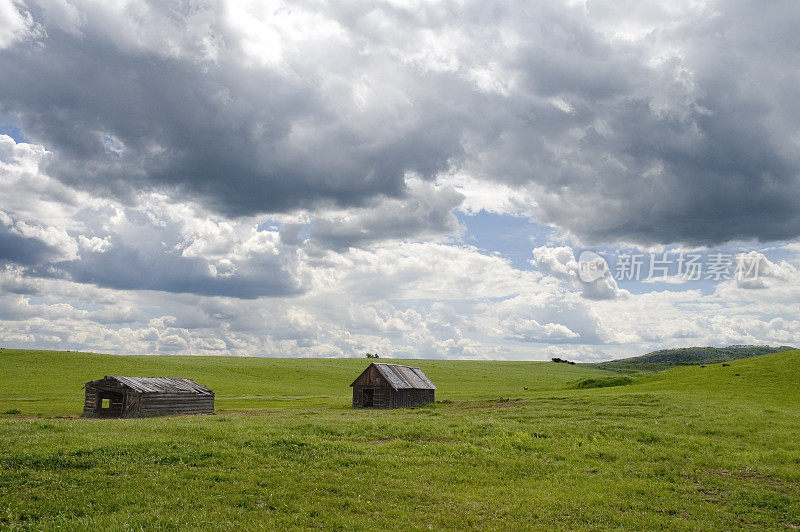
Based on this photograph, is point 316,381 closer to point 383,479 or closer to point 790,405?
point 790,405

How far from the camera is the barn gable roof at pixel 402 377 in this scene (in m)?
68.6

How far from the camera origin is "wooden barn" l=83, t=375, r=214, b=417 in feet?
171


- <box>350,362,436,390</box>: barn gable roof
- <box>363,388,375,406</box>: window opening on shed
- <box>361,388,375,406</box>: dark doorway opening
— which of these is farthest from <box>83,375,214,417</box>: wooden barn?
<box>350,362,436,390</box>: barn gable roof

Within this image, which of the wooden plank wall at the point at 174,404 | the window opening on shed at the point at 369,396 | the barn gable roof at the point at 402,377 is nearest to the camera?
the wooden plank wall at the point at 174,404

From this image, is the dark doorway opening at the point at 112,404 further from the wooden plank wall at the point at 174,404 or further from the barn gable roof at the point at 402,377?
the barn gable roof at the point at 402,377

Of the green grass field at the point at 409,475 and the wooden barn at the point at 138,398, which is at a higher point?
the green grass field at the point at 409,475

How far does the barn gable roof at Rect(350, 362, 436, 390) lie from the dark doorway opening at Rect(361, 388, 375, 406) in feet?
7.77

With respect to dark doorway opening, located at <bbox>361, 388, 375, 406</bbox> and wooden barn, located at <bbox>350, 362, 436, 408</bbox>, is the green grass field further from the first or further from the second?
dark doorway opening, located at <bbox>361, 388, 375, 406</bbox>

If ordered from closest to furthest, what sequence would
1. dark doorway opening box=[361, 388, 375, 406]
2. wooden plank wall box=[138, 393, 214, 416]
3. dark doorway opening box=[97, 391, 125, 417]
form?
wooden plank wall box=[138, 393, 214, 416] < dark doorway opening box=[97, 391, 125, 417] < dark doorway opening box=[361, 388, 375, 406]

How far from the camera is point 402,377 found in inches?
2847

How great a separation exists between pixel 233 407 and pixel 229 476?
4830 centimetres

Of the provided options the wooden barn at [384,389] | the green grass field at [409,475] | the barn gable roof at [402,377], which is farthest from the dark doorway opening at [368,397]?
the green grass field at [409,475]

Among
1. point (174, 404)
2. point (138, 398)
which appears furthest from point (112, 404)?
point (174, 404)

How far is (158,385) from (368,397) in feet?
83.5
